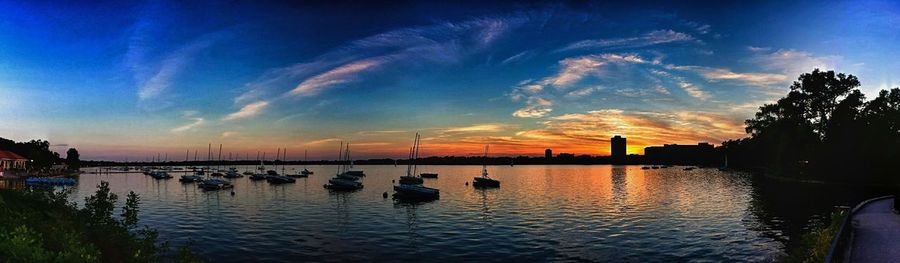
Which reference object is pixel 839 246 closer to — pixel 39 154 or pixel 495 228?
pixel 495 228

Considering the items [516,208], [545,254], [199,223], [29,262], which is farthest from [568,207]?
[29,262]

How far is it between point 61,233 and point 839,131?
111 metres

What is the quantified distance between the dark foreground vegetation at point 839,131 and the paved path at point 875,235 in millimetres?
63977

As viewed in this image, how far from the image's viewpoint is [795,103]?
99.5 m

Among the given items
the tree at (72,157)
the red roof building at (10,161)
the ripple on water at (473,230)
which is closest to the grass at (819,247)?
the ripple on water at (473,230)

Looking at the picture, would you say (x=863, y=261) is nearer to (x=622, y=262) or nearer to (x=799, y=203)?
(x=622, y=262)

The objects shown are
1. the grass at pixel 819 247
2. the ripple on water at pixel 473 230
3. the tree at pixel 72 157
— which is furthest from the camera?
the tree at pixel 72 157

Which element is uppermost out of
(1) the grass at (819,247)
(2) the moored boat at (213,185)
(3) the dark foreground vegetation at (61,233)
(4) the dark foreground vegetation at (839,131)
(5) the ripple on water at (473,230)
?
(4) the dark foreground vegetation at (839,131)

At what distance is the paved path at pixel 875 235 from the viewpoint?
19672 millimetres

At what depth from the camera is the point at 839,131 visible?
90.5 m

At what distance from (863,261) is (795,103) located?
97.0 metres

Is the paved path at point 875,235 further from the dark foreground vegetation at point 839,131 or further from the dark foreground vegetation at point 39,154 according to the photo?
the dark foreground vegetation at point 39,154

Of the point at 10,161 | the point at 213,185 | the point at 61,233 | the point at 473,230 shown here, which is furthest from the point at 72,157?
the point at 61,233

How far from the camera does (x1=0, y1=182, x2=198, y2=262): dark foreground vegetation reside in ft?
33.2
